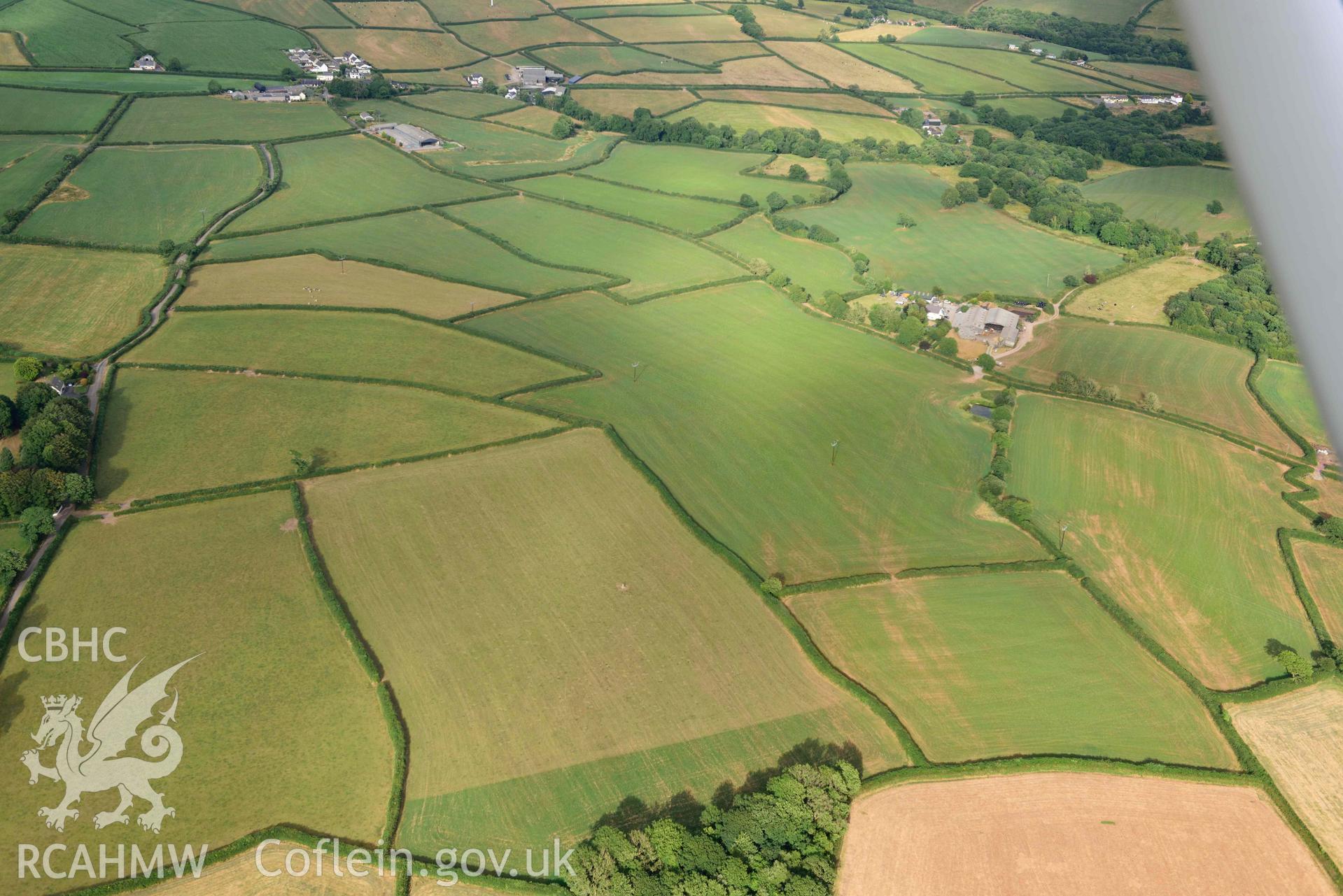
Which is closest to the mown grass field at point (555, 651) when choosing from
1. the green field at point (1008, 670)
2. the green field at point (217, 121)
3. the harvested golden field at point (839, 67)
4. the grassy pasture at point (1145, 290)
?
the green field at point (1008, 670)

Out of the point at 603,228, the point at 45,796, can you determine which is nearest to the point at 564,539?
the point at 45,796

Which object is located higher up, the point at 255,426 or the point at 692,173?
the point at 692,173

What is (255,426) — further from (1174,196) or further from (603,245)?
(1174,196)

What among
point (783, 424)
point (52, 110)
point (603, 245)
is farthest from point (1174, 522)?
point (52, 110)

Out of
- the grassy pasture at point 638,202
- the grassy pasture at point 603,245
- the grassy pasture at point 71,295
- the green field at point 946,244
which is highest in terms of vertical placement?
the green field at point 946,244

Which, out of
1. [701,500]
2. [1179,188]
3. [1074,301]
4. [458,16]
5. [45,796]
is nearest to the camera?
[45,796]

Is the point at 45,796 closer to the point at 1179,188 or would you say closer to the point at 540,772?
the point at 540,772

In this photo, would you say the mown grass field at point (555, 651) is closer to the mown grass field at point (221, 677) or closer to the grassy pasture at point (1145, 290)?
the mown grass field at point (221, 677)
